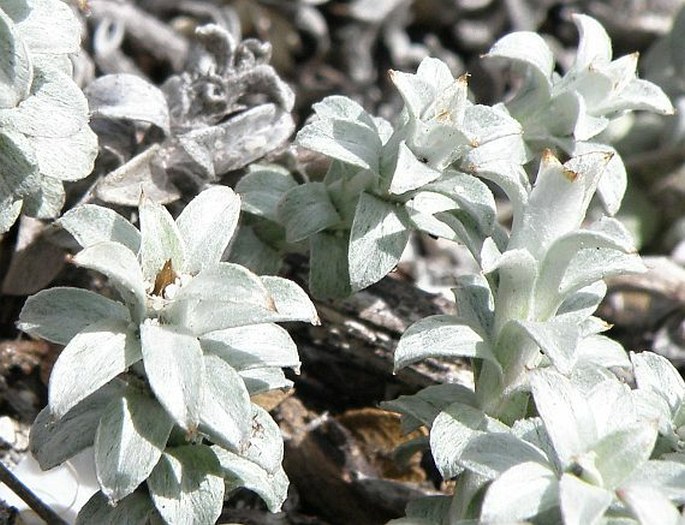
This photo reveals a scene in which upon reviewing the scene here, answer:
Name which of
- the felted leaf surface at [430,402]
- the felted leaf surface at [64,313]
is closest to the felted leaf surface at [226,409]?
the felted leaf surface at [64,313]

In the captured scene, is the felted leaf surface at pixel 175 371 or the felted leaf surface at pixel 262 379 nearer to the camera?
the felted leaf surface at pixel 175 371

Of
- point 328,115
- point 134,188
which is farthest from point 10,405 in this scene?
point 328,115

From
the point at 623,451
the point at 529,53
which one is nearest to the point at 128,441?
the point at 623,451

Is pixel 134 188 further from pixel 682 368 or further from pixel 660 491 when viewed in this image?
pixel 682 368

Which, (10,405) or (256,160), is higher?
(256,160)

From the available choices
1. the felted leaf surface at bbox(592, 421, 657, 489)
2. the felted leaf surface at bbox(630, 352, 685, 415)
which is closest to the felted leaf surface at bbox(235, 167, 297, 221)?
the felted leaf surface at bbox(630, 352, 685, 415)

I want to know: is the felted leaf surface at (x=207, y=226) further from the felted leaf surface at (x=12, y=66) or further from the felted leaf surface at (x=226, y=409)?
the felted leaf surface at (x=12, y=66)

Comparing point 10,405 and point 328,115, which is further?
point 10,405
